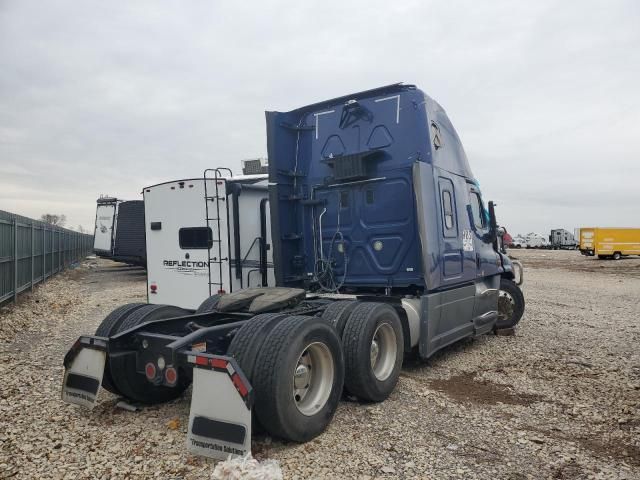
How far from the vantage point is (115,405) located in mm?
4699

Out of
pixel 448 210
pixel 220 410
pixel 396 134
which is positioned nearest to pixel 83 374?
pixel 220 410

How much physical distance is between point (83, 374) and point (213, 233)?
4.14 m

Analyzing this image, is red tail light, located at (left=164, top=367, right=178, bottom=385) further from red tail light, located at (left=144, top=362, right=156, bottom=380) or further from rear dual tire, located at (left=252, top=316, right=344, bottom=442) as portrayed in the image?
rear dual tire, located at (left=252, top=316, right=344, bottom=442)

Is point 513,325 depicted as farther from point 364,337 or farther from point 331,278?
point 364,337

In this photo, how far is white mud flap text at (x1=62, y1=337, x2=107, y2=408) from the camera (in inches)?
165

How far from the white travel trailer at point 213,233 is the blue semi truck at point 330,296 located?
40 centimetres

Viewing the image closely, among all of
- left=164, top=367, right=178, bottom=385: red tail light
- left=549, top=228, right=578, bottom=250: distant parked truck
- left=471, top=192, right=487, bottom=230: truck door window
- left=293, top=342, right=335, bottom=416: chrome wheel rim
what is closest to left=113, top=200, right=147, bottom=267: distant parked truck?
left=471, top=192, right=487, bottom=230: truck door window

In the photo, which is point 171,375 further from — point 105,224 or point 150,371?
point 105,224

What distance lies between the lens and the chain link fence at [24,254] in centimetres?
1080

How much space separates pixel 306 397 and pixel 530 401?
8.17 feet

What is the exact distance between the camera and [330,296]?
602 centimetres

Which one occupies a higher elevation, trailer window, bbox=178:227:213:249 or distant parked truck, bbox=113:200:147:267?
distant parked truck, bbox=113:200:147:267

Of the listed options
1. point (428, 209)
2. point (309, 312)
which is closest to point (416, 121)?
point (428, 209)

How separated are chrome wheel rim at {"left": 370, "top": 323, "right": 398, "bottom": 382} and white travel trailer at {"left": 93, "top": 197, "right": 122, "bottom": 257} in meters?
17.4
